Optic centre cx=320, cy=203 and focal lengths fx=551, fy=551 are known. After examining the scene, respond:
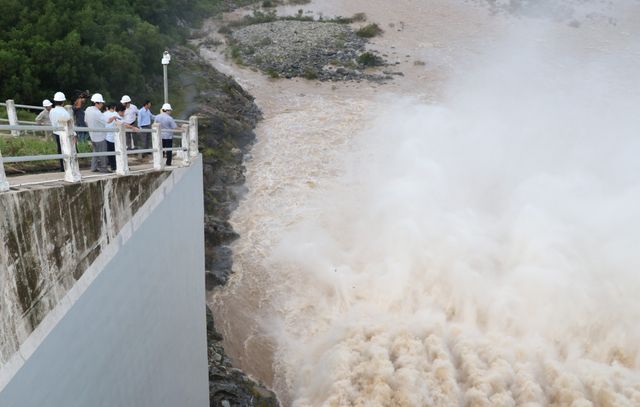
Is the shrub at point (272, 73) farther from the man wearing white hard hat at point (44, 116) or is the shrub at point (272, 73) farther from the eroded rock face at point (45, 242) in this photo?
the eroded rock face at point (45, 242)

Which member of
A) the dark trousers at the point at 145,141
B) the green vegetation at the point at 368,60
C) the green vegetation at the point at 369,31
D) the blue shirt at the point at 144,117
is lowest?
the green vegetation at the point at 368,60

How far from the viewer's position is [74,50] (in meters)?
19.4

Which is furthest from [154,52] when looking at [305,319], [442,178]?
[305,319]

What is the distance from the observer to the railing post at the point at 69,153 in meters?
5.32

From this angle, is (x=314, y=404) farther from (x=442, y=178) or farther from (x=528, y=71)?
(x=528, y=71)

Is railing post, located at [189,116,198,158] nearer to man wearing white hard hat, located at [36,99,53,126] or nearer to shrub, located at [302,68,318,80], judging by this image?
man wearing white hard hat, located at [36,99,53,126]

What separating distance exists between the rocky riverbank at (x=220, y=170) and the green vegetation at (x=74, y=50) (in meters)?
2.73

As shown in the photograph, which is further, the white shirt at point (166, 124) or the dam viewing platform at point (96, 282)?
the white shirt at point (166, 124)

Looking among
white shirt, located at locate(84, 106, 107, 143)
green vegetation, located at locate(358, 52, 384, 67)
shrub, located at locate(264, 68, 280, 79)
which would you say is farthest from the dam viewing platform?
green vegetation, located at locate(358, 52, 384, 67)

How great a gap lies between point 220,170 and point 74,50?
21.5 ft

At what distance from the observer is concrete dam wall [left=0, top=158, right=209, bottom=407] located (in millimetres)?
4477

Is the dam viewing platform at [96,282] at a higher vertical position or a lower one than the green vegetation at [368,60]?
higher

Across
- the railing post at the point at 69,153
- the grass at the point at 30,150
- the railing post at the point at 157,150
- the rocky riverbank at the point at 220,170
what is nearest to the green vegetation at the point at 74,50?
the rocky riverbank at the point at 220,170

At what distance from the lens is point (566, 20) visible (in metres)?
42.9
